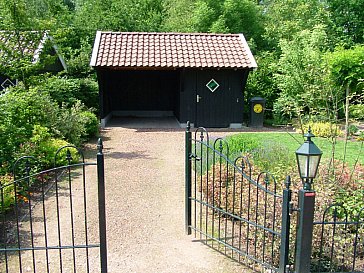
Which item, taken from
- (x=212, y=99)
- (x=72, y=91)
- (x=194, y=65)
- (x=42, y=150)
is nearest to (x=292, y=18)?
(x=212, y=99)

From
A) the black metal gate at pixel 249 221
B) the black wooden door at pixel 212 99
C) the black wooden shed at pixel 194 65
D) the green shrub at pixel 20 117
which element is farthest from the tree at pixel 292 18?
the black metal gate at pixel 249 221

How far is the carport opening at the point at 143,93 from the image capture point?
18078 mm

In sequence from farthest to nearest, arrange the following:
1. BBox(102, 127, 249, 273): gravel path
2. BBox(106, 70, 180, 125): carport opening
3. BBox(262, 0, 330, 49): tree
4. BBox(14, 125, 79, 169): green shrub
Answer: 1. BBox(262, 0, 330, 49): tree
2. BBox(106, 70, 180, 125): carport opening
3. BBox(14, 125, 79, 169): green shrub
4. BBox(102, 127, 249, 273): gravel path

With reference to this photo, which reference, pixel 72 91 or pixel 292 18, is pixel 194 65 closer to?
pixel 72 91

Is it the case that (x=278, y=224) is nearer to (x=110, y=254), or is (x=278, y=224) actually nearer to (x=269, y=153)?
(x=110, y=254)

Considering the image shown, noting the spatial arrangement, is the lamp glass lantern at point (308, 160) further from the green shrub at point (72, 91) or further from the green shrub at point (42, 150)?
the green shrub at point (72, 91)

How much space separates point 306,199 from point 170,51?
12.4m

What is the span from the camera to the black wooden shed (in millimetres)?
14344

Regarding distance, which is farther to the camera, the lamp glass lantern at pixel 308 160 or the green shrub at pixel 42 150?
the green shrub at pixel 42 150

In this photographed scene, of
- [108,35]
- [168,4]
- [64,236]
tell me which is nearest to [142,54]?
[108,35]

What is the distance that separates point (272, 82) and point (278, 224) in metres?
13.0

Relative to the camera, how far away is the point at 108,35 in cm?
1598

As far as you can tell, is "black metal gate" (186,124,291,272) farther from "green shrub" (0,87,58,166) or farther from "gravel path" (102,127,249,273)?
"green shrub" (0,87,58,166)

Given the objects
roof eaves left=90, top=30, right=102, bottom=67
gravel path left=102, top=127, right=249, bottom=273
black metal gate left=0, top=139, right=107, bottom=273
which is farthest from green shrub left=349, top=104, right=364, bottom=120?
roof eaves left=90, top=30, right=102, bottom=67
